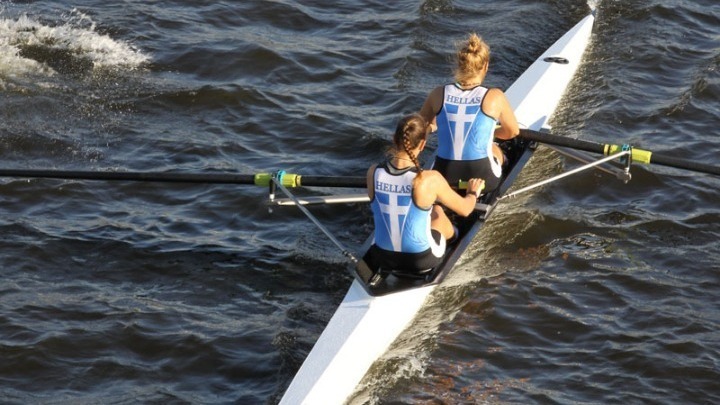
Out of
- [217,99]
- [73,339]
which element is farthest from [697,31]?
[73,339]

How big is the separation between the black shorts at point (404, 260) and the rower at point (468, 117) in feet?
3.40

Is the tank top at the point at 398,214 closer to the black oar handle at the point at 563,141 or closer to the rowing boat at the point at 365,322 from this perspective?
the rowing boat at the point at 365,322

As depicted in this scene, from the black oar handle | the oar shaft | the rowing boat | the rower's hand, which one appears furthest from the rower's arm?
the oar shaft

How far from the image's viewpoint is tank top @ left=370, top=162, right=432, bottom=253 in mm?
8039

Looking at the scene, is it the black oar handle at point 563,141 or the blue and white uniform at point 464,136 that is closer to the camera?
the blue and white uniform at point 464,136

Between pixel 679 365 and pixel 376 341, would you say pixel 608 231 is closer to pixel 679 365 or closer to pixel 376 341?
pixel 679 365

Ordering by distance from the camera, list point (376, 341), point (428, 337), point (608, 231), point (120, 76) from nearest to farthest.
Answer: point (376, 341)
point (428, 337)
point (608, 231)
point (120, 76)

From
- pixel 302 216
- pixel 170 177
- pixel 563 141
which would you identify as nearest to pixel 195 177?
pixel 170 177

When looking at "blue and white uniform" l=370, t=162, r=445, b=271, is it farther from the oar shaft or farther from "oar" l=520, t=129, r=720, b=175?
"oar" l=520, t=129, r=720, b=175

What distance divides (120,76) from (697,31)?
8.06 metres

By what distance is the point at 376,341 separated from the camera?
Result: 839 centimetres

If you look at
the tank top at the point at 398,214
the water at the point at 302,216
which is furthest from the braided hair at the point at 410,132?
the water at the point at 302,216

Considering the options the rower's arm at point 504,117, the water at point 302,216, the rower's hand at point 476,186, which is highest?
the rower's arm at point 504,117

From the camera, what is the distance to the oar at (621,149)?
394 inches
